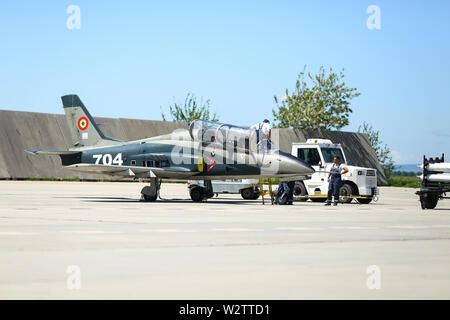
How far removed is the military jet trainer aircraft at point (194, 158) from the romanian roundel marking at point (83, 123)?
31 centimetres

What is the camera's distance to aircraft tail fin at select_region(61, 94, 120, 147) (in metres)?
28.7

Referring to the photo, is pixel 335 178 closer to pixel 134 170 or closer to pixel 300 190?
pixel 300 190

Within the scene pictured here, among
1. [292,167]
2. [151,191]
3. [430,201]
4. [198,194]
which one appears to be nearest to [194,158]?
[198,194]

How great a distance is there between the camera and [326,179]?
29.9 metres

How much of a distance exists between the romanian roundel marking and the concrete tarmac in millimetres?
12749

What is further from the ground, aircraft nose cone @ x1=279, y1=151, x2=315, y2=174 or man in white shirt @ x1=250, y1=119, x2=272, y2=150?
man in white shirt @ x1=250, y1=119, x2=272, y2=150

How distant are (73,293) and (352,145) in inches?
2729

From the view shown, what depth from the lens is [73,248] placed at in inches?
409

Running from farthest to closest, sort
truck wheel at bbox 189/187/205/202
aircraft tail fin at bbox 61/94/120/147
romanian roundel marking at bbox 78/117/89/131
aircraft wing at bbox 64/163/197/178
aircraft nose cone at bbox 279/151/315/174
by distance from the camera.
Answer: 1. romanian roundel marking at bbox 78/117/89/131
2. aircraft tail fin at bbox 61/94/120/147
3. truck wheel at bbox 189/187/205/202
4. aircraft wing at bbox 64/163/197/178
5. aircraft nose cone at bbox 279/151/315/174

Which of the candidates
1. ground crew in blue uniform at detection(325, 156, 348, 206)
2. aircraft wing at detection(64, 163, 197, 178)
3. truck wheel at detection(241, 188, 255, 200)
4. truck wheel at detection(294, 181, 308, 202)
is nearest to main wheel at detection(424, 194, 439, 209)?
ground crew in blue uniform at detection(325, 156, 348, 206)

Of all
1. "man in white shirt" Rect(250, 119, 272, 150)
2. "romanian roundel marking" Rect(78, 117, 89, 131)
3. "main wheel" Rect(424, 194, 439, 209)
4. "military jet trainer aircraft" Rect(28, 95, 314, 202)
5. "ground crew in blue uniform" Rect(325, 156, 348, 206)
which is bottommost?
"main wheel" Rect(424, 194, 439, 209)

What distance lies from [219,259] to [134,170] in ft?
57.2

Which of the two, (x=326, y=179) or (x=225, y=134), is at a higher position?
(x=225, y=134)

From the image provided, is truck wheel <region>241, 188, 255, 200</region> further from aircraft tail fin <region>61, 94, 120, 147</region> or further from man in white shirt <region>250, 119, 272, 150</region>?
man in white shirt <region>250, 119, 272, 150</region>
